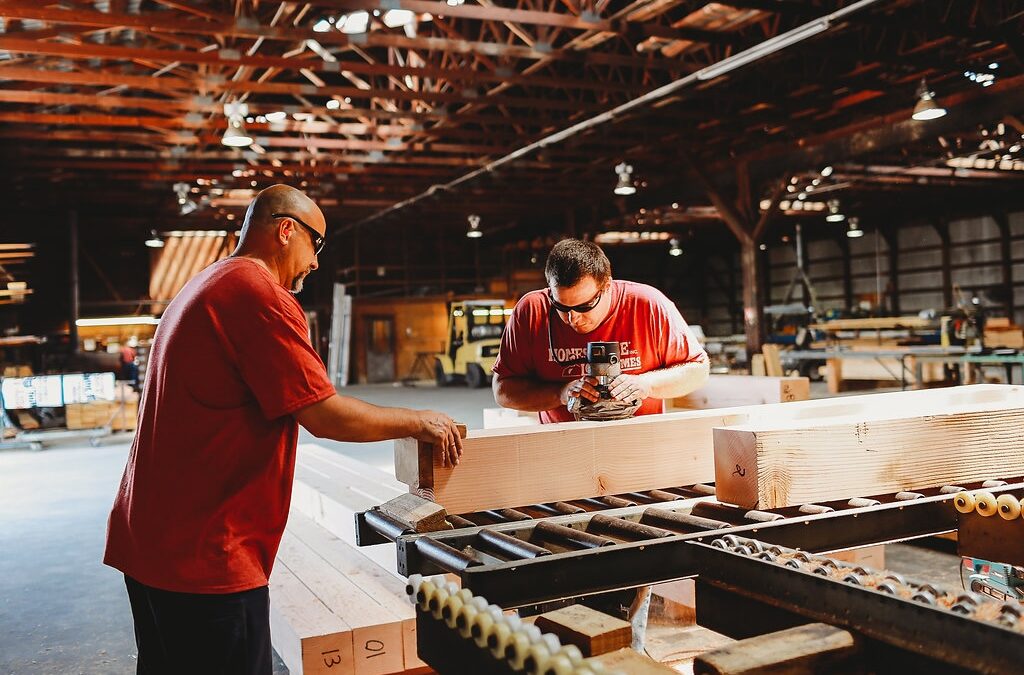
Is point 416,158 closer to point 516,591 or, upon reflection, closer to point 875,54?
point 875,54

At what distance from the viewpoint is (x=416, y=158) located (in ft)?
51.2

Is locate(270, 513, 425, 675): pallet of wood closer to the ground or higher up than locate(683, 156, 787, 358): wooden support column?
closer to the ground

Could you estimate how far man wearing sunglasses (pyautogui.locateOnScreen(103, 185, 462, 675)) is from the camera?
209 centimetres

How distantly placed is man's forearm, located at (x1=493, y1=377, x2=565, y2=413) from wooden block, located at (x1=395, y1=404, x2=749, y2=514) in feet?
2.64

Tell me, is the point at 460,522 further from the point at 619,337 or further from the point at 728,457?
the point at 619,337

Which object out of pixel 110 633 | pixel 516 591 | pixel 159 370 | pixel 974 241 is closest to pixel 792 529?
pixel 516 591

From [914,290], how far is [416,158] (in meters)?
19.9

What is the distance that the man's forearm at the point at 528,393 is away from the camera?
3457mm

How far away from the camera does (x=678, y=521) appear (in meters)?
2.07

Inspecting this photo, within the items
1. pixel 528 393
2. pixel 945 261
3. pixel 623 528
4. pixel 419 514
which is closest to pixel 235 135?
pixel 528 393

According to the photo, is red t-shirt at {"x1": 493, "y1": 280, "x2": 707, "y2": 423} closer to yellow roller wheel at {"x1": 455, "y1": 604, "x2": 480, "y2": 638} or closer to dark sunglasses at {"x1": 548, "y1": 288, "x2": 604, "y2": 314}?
dark sunglasses at {"x1": 548, "y1": 288, "x2": 604, "y2": 314}

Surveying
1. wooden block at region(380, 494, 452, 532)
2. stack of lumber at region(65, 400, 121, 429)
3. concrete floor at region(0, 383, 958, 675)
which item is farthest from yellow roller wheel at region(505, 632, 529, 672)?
stack of lumber at region(65, 400, 121, 429)

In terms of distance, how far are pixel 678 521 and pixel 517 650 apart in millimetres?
899

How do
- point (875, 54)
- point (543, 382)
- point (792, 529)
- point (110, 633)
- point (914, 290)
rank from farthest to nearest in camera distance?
1. point (914, 290)
2. point (875, 54)
3. point (110, 633)
4. point (543, 382)
5. point (792, 529)
